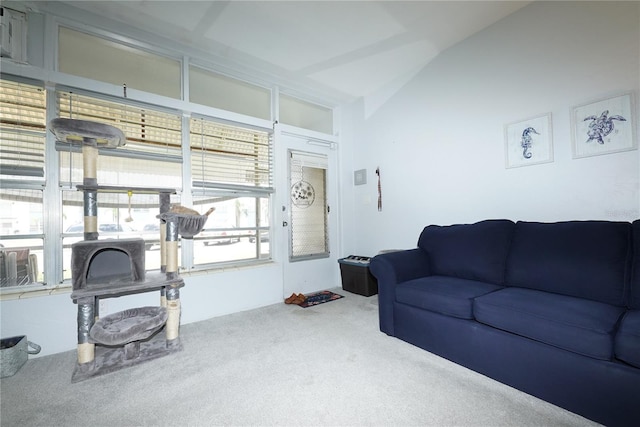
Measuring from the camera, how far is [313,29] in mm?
2654

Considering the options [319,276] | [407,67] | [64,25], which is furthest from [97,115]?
[407,67]

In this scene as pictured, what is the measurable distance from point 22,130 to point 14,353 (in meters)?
1.71

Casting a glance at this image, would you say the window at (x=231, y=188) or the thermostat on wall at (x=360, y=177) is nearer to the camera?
the window at (x=231, y=188)

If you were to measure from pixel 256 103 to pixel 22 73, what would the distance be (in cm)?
206

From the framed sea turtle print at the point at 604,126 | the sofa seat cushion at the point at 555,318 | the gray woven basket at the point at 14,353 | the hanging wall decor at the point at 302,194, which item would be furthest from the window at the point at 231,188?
the framed sea turtle print at the point at 604,126

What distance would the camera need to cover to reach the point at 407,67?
3354 millimetres

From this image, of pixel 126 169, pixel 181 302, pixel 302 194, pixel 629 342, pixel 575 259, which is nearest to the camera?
pixel 629 342

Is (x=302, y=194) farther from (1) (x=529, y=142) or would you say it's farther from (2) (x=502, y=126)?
(1) (x=529, y=142)

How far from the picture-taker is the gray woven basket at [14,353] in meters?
1.81

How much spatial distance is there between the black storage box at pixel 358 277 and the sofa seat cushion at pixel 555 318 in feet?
5.90

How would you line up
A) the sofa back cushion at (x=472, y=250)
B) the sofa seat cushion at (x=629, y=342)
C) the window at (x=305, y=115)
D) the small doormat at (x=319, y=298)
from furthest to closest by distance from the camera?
the window at (x=305, y=115) < the small doormat at (x=319, y=298) < the sofa back cushion at (x=472, y=250) < the sofa seat cushion at (x=629, y=342)

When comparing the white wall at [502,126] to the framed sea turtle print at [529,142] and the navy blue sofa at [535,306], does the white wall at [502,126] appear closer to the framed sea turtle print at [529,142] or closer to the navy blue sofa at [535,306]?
the framed sea turtle print at [529,142]

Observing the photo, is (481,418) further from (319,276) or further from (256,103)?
(256,103)

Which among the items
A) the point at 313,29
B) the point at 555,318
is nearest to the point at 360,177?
the point at 313,29
